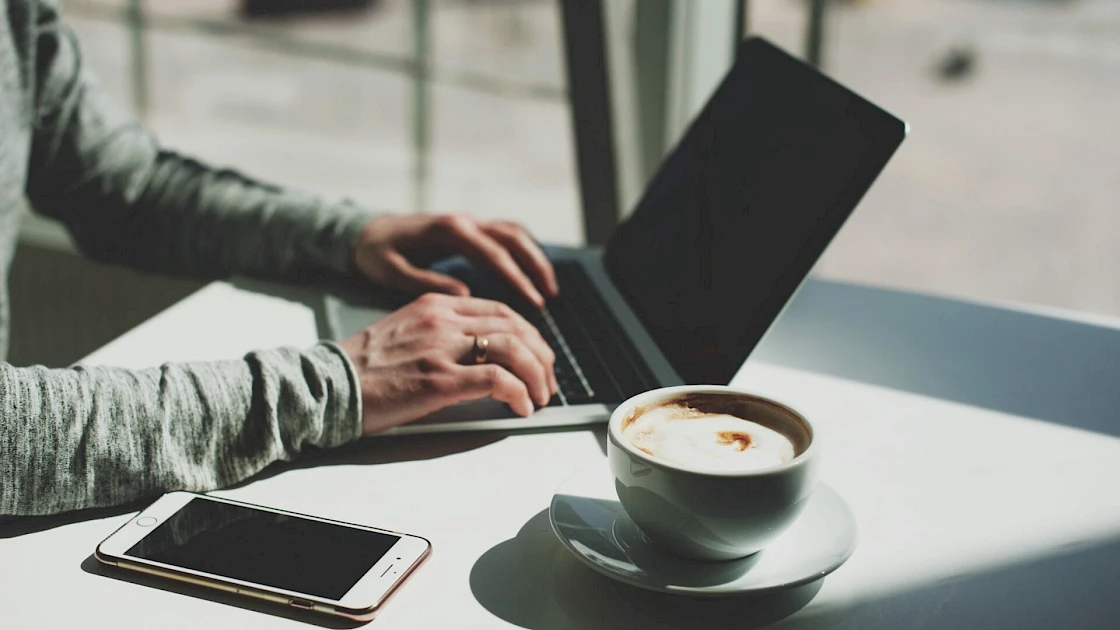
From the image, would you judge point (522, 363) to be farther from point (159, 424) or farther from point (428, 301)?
point (159, 424)

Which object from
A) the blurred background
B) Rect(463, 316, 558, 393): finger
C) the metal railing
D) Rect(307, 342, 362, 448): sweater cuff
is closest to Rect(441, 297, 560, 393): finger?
Rect(463, 316, 558, 393): finger

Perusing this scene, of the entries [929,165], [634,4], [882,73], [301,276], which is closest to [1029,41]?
[882,73]

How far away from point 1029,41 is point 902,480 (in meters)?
11.9

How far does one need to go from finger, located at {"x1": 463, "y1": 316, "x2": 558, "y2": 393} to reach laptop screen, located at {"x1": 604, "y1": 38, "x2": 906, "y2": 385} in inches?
4.1

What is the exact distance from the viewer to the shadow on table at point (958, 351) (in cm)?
79

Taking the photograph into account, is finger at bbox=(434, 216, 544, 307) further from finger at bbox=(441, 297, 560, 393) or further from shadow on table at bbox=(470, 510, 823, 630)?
shadow on table at bbox=(470, 510, 823, 630)

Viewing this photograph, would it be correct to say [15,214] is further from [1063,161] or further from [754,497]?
[1063,161]

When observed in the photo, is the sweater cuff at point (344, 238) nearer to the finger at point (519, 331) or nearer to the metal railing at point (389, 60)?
the finger at point (519, 331)

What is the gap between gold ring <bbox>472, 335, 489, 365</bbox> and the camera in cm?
72

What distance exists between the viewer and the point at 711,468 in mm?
512

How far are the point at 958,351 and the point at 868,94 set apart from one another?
3687 mm

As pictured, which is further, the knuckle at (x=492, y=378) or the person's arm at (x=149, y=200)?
the person's arm at (x=149, y=200)

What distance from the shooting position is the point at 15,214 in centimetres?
102

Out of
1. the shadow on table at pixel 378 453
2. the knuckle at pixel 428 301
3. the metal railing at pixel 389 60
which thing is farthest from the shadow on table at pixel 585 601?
the metal railing at pixel 389 60
